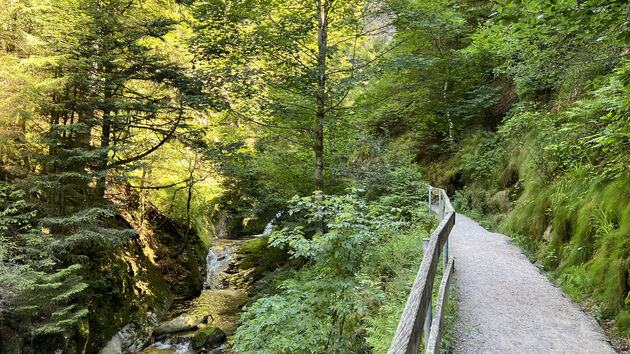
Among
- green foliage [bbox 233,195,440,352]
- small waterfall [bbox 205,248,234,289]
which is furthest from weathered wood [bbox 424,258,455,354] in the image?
small waterfall [bbox 205,248,234,289]

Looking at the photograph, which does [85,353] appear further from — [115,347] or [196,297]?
[196,297]

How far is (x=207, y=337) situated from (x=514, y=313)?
8911mm

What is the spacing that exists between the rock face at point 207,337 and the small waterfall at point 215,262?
536 cm

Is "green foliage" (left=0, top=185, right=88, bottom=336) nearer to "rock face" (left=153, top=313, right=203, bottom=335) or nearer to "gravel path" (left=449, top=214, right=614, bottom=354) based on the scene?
"rock face" (left=153, top=313, right=203, bottom=335)

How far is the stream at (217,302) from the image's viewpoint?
32.4 ft

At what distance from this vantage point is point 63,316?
7027mm

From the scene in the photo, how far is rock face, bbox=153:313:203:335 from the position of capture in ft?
34.4

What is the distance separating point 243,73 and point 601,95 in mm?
9041

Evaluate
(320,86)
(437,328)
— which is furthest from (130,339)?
(437,328)

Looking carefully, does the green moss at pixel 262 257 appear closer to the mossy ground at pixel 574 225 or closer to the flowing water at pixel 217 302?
the flowing water at pixel 217 302

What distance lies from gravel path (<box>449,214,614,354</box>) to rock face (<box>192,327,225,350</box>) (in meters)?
7.93

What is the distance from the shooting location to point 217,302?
13484 mm

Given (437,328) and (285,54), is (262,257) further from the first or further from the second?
(437,328)

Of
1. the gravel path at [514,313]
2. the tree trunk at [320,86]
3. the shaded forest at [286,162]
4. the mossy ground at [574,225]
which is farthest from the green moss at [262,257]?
the mossy ground at [574,225]
